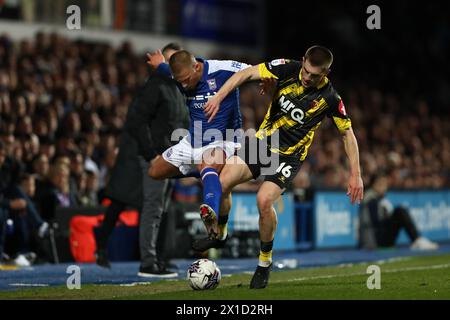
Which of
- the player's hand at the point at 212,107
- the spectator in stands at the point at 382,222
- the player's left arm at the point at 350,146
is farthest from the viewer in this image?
the spectator in stands at the point at 382,222

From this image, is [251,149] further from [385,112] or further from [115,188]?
[385,112]

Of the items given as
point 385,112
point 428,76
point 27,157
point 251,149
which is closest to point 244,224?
point 27,157

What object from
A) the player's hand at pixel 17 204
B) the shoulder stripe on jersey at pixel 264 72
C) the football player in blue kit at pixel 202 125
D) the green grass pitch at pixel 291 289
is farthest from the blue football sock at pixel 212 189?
the player's hand at pixel 17 204

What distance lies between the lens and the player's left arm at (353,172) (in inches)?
369

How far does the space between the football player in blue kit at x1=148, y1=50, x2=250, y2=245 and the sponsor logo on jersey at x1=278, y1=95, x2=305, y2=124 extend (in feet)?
1.73

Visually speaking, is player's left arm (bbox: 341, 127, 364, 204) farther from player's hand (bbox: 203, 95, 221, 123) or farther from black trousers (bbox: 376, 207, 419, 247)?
black trousers (bbox: 376, 207, 419, 247)

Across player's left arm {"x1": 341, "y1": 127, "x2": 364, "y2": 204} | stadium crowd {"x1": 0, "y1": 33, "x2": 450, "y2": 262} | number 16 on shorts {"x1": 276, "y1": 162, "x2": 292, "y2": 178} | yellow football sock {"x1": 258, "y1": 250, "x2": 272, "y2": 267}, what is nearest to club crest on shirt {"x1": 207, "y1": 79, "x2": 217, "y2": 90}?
number 16 on shorts {"x1": 276, "y1": 162, "x2": 292, "y2": 178}

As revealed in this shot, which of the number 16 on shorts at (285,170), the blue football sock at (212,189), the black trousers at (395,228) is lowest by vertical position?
the black trousers at (395,228)

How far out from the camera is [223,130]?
33.1 ft

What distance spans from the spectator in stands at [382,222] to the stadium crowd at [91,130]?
660mm

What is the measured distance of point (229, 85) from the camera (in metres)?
9.12

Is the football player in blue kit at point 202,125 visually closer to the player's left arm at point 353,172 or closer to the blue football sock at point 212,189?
the blue football sock at point 212,189

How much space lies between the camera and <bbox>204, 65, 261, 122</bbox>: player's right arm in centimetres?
900

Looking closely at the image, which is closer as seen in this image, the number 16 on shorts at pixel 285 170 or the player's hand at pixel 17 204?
the number 16 on shorts at pixel 285 170
